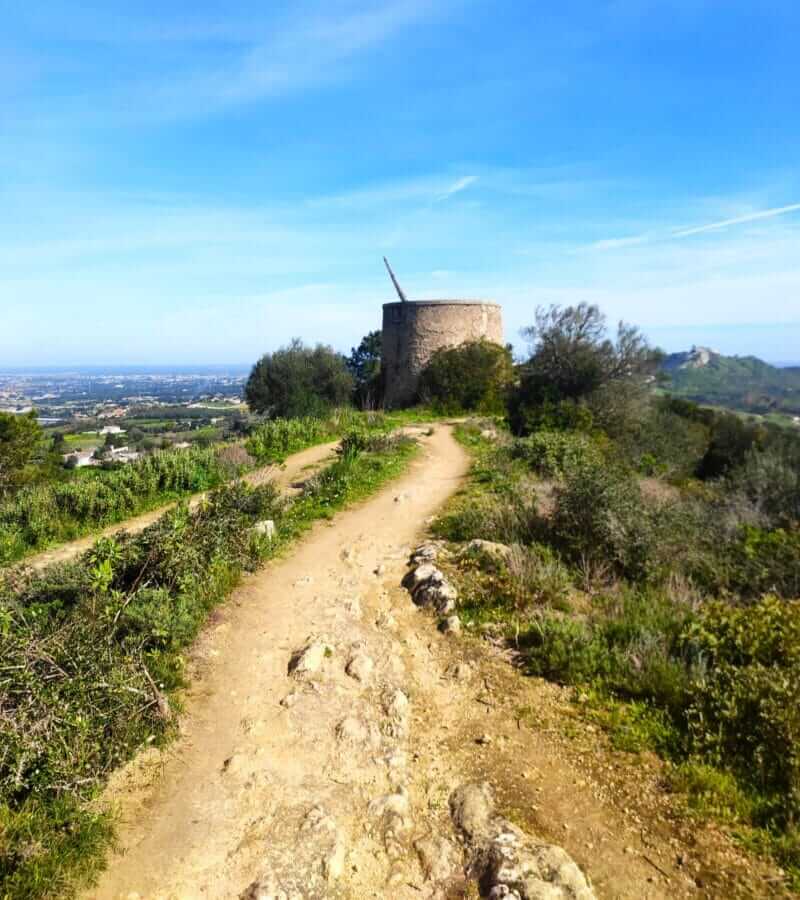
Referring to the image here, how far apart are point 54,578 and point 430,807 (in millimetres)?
4053

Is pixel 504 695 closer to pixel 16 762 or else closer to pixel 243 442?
pixel 16 762

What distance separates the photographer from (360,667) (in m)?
4.75

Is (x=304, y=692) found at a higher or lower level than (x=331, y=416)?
lower

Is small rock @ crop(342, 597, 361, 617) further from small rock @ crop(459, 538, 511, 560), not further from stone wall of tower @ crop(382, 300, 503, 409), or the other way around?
stone wall of tower @ crop(382, 300, 503, 409)

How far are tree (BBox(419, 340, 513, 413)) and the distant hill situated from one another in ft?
43.5

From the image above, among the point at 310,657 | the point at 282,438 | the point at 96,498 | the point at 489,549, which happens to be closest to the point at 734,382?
the point at 282,438

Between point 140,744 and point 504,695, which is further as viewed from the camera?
point 504,695

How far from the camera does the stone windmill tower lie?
82.7ft

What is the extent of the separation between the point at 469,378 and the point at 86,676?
66.1 ft

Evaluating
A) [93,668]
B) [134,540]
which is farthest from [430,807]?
[134,540]

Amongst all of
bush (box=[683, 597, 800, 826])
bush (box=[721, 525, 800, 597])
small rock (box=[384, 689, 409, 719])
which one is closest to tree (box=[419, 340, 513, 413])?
bush (box=[721, 525, 800, 597])

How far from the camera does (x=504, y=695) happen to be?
14.5ft

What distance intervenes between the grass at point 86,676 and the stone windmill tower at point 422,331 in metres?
19.5

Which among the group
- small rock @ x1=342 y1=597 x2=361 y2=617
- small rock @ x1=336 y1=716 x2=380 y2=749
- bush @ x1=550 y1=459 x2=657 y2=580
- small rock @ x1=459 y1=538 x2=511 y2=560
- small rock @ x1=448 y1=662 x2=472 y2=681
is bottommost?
small rock @ x1=336 y1=716 x2=380 y2=749
